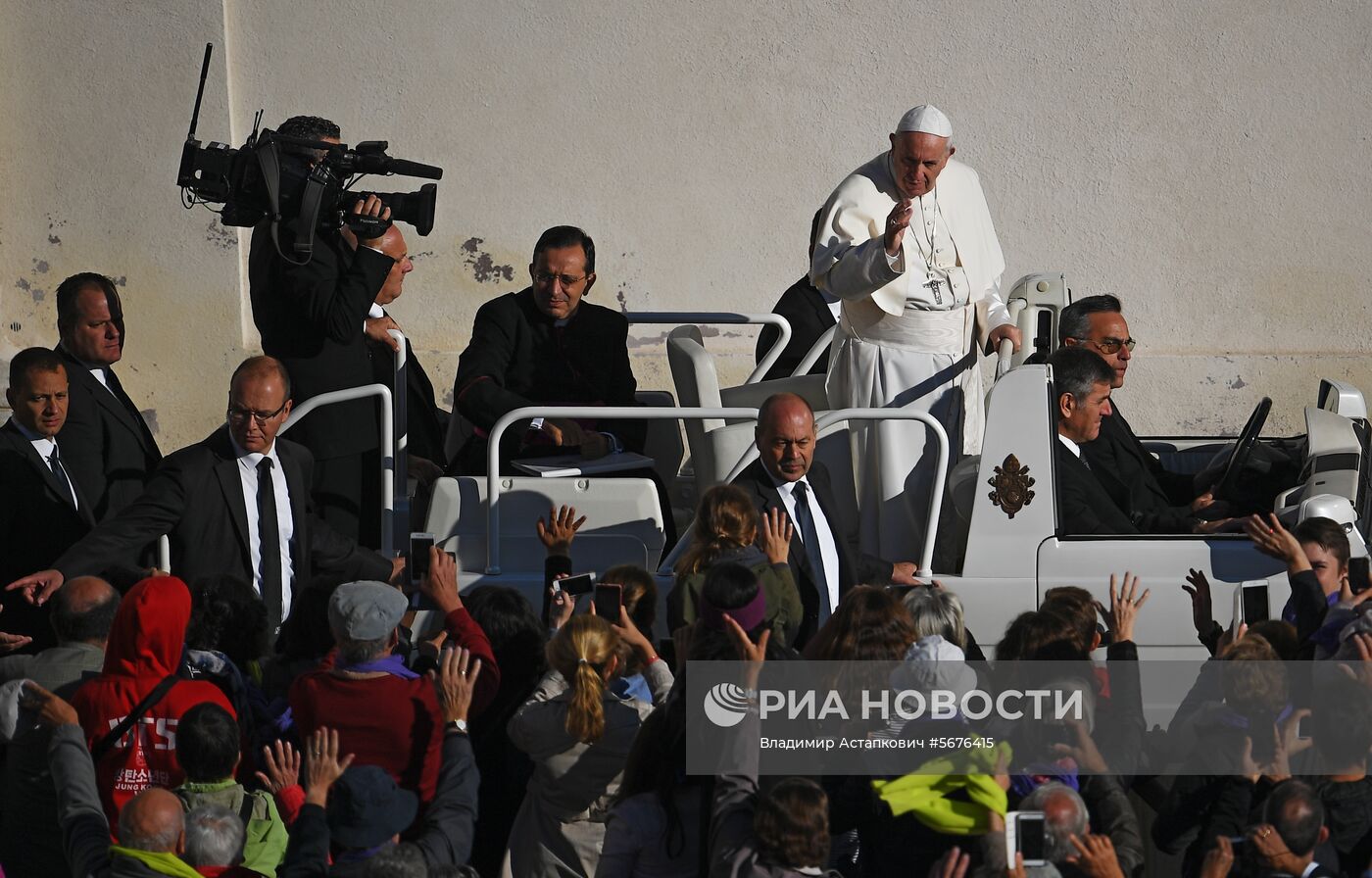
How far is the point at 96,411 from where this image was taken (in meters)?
6.68

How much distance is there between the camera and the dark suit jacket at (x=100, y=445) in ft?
21.5

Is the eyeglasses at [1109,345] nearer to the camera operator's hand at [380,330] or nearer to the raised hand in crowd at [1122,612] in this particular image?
the raised hand in crowd at [1122,612]

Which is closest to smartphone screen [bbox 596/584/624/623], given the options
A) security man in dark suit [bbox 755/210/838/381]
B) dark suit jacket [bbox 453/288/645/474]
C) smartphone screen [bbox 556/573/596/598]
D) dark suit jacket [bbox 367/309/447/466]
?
smartphone screen [bbox 556/573/596/598]

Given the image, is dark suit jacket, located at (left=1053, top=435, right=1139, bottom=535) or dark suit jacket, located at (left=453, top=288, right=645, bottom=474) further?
dark suit jacket, located at (left=453, top=288, right=645, bottom=474)

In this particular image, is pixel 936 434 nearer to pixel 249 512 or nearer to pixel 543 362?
→ pixel 543 362

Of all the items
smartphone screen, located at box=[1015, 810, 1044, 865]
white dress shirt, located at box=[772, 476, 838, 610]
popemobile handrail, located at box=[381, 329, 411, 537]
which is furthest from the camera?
popemobile handrail, located at box=[381, 329, 411, 537]

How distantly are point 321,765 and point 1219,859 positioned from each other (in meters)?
2.05

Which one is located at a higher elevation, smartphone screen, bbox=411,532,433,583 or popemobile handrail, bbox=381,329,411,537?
popemobile handrail, bbox=381,329,411,537

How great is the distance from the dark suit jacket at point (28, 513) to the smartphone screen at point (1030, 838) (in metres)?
3.45

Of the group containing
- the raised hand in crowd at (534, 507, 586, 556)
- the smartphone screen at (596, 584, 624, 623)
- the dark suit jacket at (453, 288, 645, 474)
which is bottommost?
the smartphone screen at (596, 584, 624, 623)

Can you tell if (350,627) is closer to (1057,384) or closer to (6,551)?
(6,551)

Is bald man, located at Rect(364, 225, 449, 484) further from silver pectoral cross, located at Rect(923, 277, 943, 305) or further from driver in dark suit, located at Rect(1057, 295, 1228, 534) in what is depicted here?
driver in dark suit, located at Rect(1057, 295, 1228, 534)

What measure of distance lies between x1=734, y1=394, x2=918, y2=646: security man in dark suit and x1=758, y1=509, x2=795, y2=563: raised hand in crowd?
0.17 m

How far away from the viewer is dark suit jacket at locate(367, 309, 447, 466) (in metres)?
7.30
